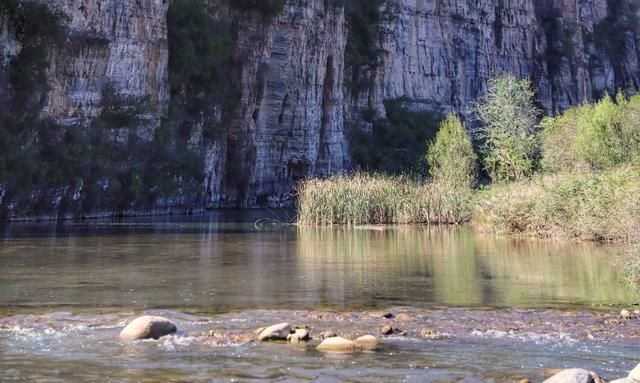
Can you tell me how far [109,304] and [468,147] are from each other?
1325 inches

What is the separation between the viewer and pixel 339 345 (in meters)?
10.3

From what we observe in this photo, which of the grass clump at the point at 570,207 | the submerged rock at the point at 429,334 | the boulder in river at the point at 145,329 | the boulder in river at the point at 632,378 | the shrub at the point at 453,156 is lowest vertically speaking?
the boulder in river at the point at 632,378

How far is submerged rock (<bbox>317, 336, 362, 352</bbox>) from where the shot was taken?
1025 cm

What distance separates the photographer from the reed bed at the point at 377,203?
34500mm

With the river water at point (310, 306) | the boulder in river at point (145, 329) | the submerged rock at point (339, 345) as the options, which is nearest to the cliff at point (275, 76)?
the river water at point (310, 306)

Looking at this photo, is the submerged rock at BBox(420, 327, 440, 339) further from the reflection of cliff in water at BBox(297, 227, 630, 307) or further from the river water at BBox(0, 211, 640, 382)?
the reflection of cliff in water at BBox(297, 227, 630, 307)

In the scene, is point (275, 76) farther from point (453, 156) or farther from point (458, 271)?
point (458, 271)

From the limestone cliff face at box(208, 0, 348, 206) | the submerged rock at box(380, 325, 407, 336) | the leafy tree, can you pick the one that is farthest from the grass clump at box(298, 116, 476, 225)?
the limestone cliff face at box(208, 0, 348, 206)

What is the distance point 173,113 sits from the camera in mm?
50656

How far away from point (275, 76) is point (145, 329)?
5134cm

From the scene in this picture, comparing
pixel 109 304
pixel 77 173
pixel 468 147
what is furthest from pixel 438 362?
pixel 468 147

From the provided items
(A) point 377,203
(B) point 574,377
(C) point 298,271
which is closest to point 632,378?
(B) point 574,377

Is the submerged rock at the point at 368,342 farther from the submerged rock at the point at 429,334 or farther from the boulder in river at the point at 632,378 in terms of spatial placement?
the boulder in river at the point at 632,378

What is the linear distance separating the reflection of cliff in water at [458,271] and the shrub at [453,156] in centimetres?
1409
